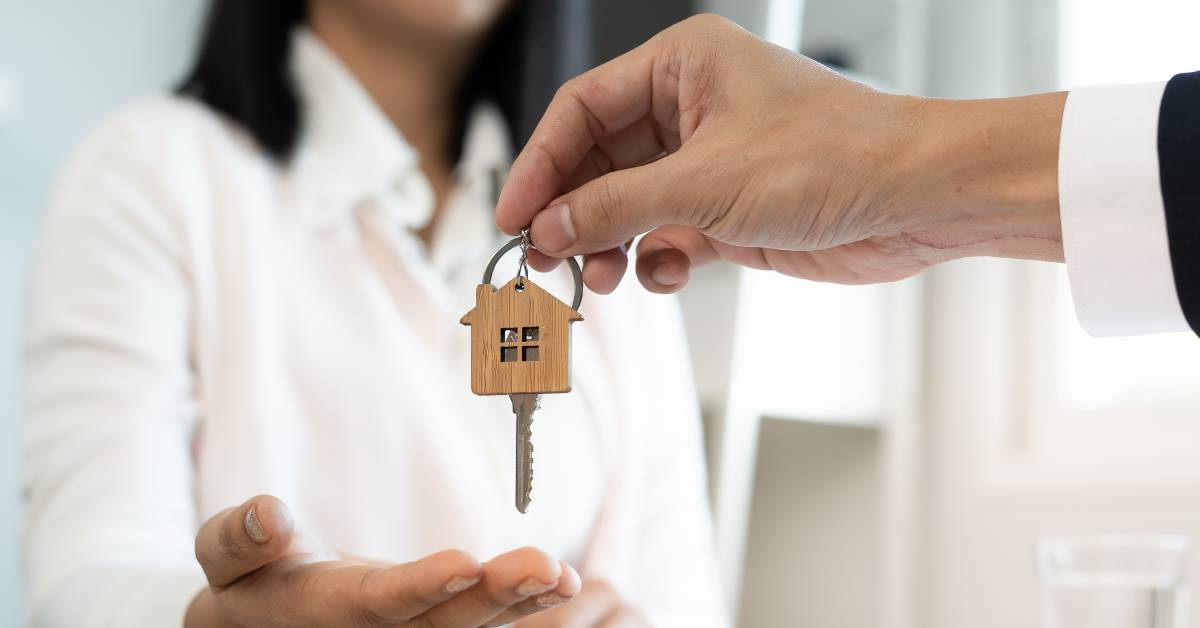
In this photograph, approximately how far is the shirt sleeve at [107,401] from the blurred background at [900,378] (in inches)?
25.2

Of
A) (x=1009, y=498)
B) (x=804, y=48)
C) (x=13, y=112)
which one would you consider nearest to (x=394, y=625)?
(x=1009, y=498)

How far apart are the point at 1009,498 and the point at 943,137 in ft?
4.06

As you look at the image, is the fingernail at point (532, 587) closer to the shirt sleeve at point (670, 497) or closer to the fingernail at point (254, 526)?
the fingernail at point (254, 526)

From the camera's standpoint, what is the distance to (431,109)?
142cm

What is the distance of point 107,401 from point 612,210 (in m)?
0.65

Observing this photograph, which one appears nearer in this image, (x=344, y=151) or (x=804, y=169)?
(x=804, y=169)

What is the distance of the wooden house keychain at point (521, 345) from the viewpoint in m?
0.61

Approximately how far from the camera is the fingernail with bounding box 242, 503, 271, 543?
0.53 metres

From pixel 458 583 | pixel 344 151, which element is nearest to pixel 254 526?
pixel 458 583

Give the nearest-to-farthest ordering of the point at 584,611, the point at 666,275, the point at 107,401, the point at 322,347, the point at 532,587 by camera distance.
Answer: the point at 532,587
the point at 666,275
the point at 584,611
the point at 107,401
the point at 322,347

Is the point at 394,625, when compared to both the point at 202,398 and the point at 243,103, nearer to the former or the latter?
the point at 202,398

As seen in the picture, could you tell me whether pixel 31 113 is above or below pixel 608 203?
above

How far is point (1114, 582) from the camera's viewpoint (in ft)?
2.47

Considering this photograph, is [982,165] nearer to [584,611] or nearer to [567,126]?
[567,126]
